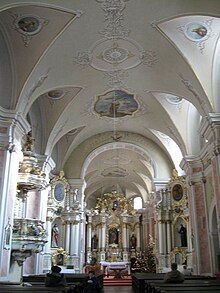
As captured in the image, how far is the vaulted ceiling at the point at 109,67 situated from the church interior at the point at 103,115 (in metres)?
0.04

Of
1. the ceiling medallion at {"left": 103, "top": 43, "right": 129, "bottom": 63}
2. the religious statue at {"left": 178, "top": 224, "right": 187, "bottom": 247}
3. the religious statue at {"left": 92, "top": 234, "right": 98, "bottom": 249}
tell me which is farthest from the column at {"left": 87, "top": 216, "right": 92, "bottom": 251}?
the ceiling medallion at {"left": 103, "top": 43, "right": 129, "bottom": 63}

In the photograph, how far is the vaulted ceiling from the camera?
1020cm

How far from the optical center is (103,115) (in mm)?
18188

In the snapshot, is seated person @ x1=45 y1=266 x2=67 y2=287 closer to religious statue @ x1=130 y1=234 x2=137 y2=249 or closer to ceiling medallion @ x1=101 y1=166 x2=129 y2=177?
ceiling medallion @ x1=101 y1=166 x2=129 y2=177

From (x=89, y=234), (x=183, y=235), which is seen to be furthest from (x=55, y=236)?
(x=89, y=234)

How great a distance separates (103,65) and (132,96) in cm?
302

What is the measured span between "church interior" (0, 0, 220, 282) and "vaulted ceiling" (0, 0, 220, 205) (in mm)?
42

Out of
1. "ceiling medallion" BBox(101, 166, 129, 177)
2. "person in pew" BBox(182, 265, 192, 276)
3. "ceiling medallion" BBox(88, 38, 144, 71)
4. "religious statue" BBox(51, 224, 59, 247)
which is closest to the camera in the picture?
"ceiling medallion" BBox(88, 38, 144, 71)

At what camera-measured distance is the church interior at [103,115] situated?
10.5 meters

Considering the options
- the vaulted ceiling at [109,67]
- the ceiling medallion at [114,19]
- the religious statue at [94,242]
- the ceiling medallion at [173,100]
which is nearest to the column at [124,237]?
the religious statue at [94,242]

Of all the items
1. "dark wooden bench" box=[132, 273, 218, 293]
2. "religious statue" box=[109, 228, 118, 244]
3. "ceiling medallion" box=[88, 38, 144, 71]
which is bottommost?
"dark wooden bench" box=[132, 273, 218, 293]

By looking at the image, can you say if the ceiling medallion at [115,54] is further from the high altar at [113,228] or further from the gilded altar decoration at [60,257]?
the high altar at [113,228]

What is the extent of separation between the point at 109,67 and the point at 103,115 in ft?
15.6

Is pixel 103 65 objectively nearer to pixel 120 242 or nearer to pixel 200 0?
pixel 200 0
